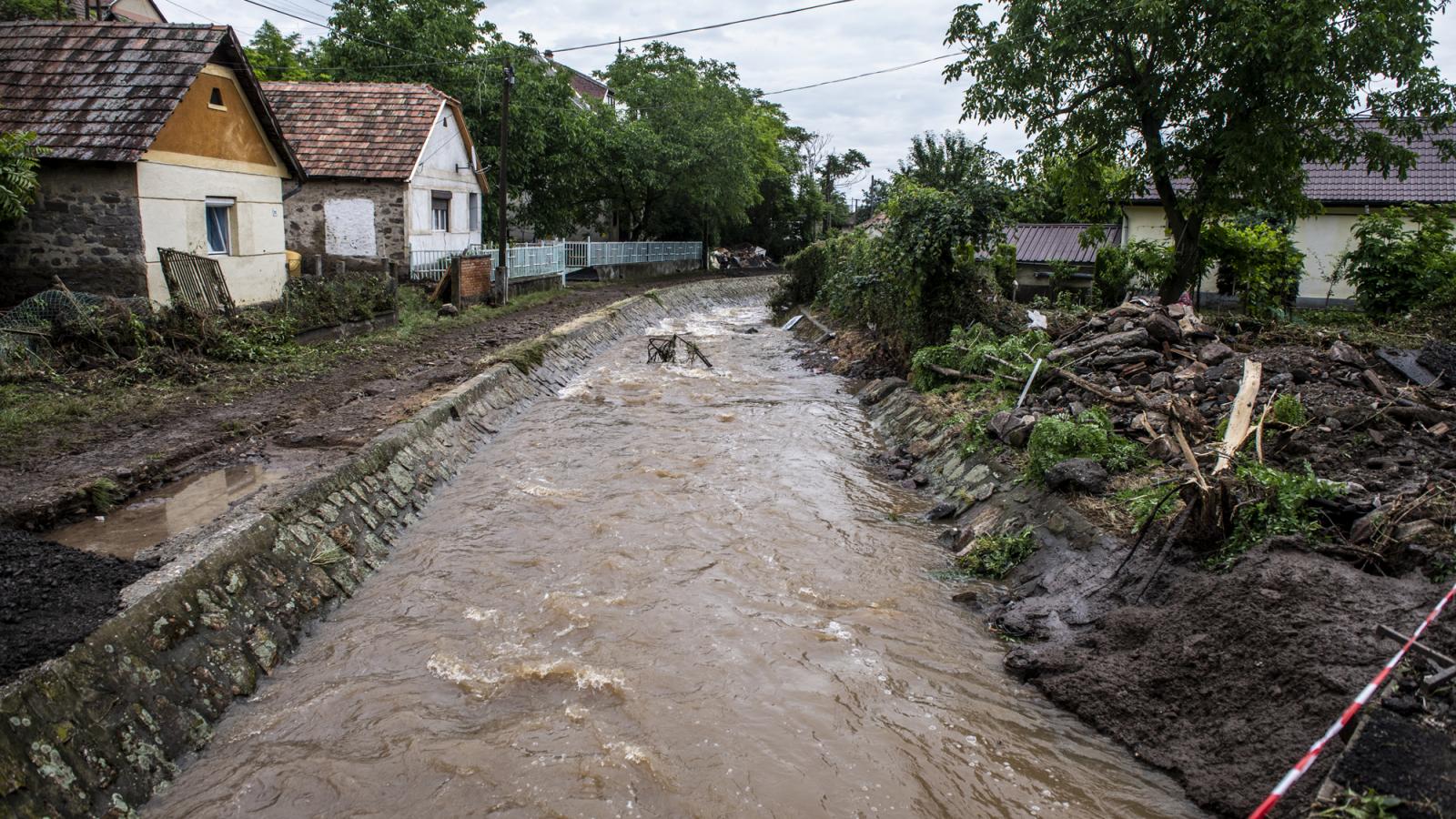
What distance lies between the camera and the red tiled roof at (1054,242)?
81.7 ft

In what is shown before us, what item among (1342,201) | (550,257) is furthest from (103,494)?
(1342,201)

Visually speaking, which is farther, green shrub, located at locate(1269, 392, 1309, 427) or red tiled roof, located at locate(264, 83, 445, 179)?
red tiled roof, located at locate(264, 83, 445, 179)

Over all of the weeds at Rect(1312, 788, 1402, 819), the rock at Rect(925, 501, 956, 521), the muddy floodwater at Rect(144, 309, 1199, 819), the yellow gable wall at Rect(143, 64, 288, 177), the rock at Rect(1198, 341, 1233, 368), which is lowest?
the muddy floodwater at Rect(144, 309, 1199, 819)

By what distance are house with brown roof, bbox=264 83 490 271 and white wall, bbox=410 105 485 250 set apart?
5 cm

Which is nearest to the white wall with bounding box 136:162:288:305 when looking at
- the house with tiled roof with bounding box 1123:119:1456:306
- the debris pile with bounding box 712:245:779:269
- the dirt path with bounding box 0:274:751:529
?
the dirt path with bounding box 0:274:751:529

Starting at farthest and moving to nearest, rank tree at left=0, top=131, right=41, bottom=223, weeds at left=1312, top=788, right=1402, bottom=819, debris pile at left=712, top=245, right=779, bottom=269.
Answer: debris pile at left=712, top=245, right=779, bottom=269 → tree at left=0, top=131, right=41, bottom=223 → weeds at left=1312, top=788, right=1402, bottom=819

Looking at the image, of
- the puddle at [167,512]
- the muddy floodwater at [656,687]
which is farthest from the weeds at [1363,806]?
the puddle at [167,512]

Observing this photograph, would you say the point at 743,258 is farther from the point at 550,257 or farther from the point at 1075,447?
the point at 1075,447

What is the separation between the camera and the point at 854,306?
21359 millimetres

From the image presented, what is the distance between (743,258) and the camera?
49.0 metres

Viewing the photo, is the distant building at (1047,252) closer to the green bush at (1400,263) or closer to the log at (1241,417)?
the green bush at (1400,263)

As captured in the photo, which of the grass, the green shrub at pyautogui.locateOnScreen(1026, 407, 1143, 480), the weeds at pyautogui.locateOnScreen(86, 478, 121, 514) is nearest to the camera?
the weeds at pyautogui.locateOnScreen(86, 478, 121, 514)

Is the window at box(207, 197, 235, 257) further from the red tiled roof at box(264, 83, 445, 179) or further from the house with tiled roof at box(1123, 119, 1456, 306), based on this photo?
the house with tiled roof at box(1123, 119, 1456, 306)

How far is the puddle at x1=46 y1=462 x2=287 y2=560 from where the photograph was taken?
6.68 m
